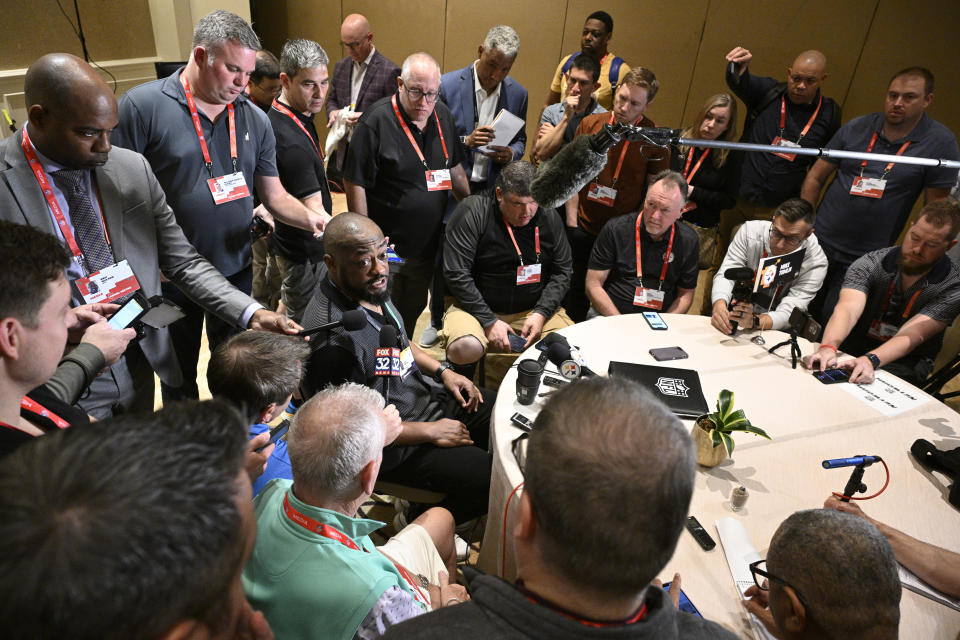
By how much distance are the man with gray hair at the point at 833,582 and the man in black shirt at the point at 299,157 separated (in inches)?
107

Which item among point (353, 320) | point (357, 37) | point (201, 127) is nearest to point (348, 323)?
point (353, 320)

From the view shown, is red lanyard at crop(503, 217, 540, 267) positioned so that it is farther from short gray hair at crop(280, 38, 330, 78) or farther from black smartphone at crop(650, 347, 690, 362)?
short gray hair at crop(280, 38, 330, 78)

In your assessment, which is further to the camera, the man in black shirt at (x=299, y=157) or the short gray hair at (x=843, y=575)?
the man in black shirt at (x=299, y=157)

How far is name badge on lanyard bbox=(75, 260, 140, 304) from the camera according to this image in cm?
186

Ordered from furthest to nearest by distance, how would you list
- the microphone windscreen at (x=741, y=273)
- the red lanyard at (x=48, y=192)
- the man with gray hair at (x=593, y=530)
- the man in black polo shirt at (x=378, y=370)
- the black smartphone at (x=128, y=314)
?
the microphone windscreen at (x=741, y=273) < the man in black polo shirt at (x=378, y=370) < the black smartphone at (x=128, y=314) < the red lanyard at (x=48, y=192) < the man with gray hair at (x=593, y=530)

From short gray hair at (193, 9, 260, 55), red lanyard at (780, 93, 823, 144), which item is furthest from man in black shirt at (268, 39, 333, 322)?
red lanyard at (780, 93, 823, 144)

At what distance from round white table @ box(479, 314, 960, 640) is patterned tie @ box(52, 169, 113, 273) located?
1484 mm

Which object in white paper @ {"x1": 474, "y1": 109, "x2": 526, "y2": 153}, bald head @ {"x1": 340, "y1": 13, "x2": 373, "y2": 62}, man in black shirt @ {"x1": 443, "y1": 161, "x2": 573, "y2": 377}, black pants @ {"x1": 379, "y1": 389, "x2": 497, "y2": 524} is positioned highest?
bald head @ {"x1": 340, "y1": 13, "x2": 373, "y2": 62}

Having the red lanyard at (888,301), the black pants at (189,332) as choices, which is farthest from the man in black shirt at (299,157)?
the red lanyard at (888,301)

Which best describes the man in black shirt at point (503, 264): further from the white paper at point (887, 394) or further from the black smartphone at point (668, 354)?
the white paper at point (887, 394)

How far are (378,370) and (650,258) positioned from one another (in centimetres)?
187

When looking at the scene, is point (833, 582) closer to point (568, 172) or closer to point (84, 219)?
point (568, 172)

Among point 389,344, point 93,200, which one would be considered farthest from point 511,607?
point 93,200

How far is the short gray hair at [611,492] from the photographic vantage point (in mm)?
749
